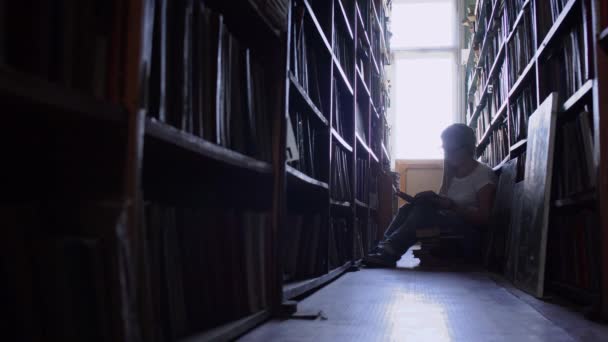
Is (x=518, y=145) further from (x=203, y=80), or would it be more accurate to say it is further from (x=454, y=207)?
(x=203, y=80)

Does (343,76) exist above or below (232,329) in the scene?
above

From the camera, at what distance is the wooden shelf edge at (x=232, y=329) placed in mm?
961

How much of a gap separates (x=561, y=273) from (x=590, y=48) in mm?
815

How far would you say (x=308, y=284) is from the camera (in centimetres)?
180

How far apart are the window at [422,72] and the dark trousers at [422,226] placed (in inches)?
180

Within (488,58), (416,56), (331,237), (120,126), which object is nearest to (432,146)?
(416,56)

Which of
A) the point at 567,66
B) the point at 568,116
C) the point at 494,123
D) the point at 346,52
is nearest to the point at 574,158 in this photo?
the point at 568,116

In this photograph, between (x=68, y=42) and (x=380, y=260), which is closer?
(x=68, y=42)

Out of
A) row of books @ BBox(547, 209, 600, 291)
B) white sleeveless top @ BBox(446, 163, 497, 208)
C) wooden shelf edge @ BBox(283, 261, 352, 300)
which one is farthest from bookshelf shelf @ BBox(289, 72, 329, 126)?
white sleeveless top @ BBox(446, 163, 497, 208)

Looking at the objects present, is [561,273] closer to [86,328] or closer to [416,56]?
[86,328]

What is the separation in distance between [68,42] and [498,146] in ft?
11.7

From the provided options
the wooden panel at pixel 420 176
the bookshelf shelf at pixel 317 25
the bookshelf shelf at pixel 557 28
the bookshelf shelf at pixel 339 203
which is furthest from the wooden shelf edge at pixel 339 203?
the wooden panel at pixel 420 176

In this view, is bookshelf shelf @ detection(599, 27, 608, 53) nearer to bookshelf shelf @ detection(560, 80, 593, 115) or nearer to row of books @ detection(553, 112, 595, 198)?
bookshelf shelf @ detection(560, 80, 593, 115)

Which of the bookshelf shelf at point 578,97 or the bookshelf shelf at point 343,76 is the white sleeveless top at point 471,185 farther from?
the bookshelf shelf at point 578,97
